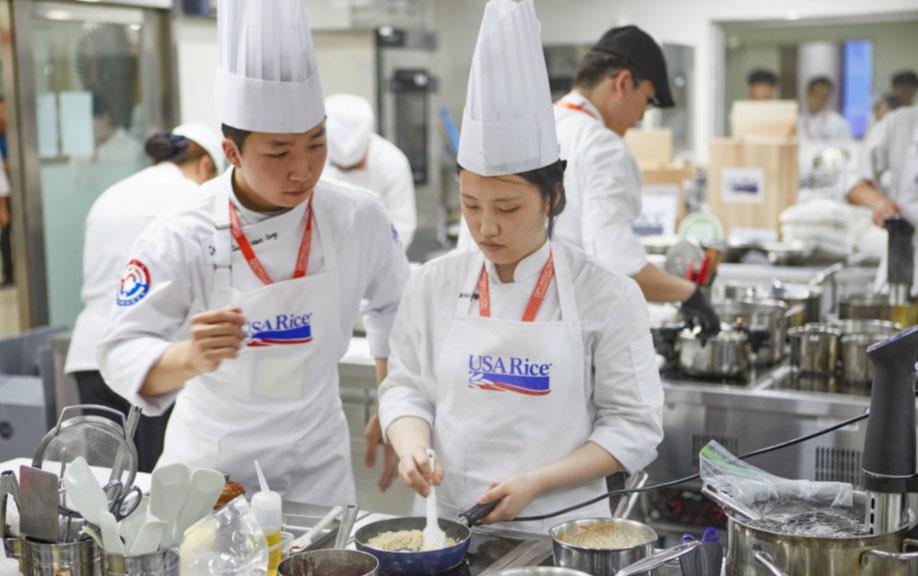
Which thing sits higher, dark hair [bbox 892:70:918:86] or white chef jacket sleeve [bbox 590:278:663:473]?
dark hair [bbox 892:70:918:86]

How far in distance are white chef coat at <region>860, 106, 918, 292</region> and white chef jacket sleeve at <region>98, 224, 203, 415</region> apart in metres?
2.92

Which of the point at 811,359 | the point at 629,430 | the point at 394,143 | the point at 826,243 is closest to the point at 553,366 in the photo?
the point at 629,430

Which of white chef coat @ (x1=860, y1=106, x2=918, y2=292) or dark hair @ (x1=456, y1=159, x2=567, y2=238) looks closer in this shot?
dark hair @ (x1=456, y1=159, x2=567, y2=238)

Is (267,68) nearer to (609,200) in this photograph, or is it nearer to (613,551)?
(613,551)

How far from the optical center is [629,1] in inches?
341

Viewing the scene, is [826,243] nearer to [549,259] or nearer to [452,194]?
[549,259]

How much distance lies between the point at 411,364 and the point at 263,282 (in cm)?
37

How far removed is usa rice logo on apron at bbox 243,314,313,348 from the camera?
90.1 inches

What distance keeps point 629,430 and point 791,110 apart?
3757mm

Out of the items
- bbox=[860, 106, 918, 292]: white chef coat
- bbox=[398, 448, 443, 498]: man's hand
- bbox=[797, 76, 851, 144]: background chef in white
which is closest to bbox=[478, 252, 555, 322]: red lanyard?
bbox=[398, 448, 443, 498]: man's hand

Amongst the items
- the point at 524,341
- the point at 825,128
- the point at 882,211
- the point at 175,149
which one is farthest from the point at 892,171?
the point at 825,128

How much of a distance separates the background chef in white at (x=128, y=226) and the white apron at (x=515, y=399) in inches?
85.4

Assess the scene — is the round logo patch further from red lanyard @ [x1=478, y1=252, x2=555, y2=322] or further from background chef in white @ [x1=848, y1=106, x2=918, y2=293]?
background chef in white @ [x1=848, y1=106, x2=918, y2=293]

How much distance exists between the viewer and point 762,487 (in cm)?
175
